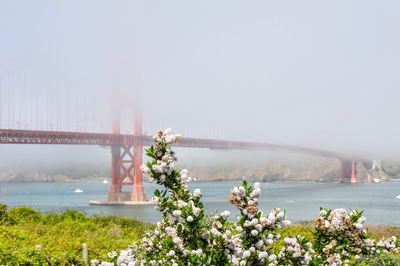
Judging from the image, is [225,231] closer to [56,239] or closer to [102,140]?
[56,239]

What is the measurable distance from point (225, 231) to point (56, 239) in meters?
10.9

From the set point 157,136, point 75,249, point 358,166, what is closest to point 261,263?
point 157,136

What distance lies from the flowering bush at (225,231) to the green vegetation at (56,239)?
5.84 meters

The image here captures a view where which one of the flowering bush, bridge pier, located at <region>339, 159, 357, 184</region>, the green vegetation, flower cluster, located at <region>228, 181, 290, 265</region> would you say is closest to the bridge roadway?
the green vegetation

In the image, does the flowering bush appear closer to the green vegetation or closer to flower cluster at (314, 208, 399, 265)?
flower cluster at (314, 208, 399, 265)

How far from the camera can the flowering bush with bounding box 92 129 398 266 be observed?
506 cm

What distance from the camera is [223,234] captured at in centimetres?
522

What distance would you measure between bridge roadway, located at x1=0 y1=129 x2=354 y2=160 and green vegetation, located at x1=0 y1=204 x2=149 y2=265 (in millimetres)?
23824

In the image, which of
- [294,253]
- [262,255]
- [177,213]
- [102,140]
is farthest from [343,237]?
[102,140]

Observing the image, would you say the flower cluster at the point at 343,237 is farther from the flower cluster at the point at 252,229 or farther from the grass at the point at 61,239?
the flower cluster at the point at 252,229

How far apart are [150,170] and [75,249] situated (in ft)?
27.4

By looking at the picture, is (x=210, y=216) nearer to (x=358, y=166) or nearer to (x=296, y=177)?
(x=358, y=166)

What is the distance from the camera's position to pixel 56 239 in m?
15.4

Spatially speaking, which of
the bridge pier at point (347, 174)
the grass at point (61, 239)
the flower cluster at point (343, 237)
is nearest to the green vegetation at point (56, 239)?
the grass at point (61, 239)
